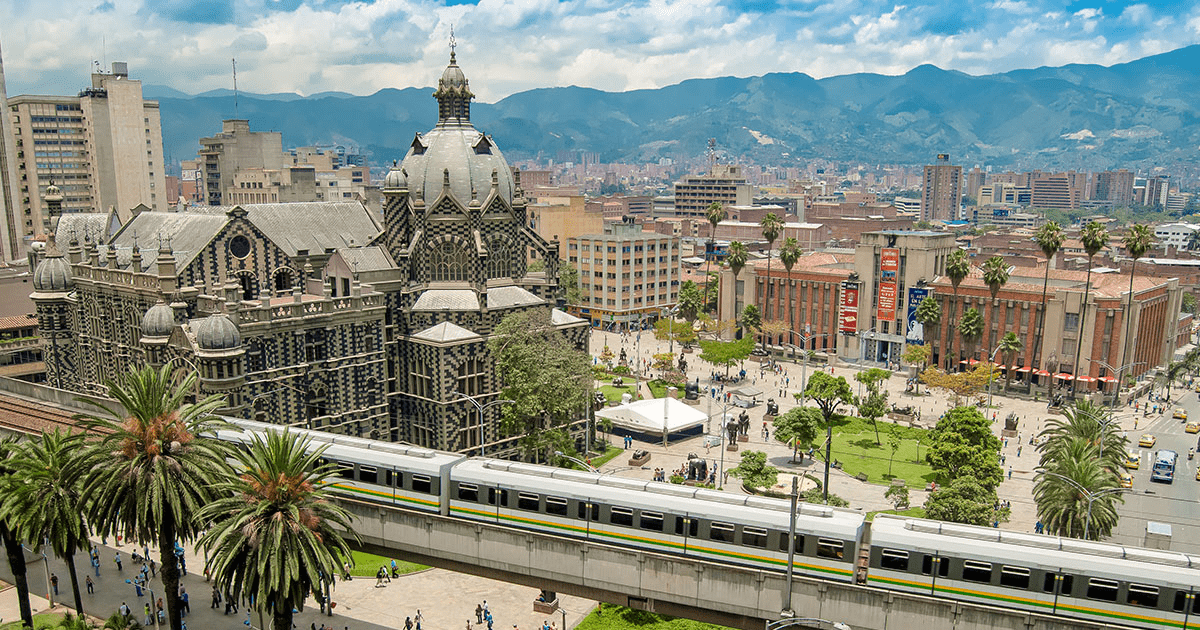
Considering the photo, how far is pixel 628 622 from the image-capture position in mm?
51406

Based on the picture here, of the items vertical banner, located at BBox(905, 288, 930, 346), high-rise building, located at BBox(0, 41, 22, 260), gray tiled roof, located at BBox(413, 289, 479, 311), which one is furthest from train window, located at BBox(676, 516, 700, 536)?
high-rise building, located at BBox(0, 41, 22, 260)

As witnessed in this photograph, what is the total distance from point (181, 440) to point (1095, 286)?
11455 cm

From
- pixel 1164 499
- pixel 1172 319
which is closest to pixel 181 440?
pixel 1164 499

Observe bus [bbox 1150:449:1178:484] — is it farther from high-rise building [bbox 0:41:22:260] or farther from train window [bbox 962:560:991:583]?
high-rise building [bbox 0:41:22:260]

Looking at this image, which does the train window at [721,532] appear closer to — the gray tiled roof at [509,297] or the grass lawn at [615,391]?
the gray tiled roof at [509,297]

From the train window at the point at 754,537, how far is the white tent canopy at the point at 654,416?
155 ft

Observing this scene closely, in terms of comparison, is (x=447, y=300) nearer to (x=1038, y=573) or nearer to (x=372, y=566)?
(x=372, y=566)

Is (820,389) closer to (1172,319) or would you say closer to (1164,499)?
(1164,499)

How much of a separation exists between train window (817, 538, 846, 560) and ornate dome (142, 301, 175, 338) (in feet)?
165

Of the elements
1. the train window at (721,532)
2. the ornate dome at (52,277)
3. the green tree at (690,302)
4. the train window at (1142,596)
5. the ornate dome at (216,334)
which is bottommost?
the green tree at (690,302)

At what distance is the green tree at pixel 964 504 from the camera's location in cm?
5575

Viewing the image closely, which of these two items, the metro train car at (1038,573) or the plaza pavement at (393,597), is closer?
the metro train car at (1038,573)

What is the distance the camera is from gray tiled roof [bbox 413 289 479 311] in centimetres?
7619

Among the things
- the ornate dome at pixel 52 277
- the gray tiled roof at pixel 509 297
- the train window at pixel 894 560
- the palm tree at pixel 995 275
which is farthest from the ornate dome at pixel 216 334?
the palm tree at pixel 995 275
